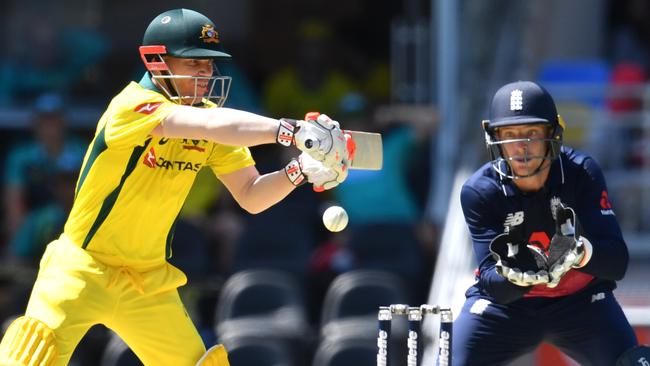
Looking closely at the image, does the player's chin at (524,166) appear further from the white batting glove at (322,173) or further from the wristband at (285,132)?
the wristband at (285,132)

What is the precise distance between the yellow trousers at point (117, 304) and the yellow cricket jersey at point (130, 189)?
0.22ft

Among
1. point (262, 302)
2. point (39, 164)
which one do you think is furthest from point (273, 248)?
point (39, 164)

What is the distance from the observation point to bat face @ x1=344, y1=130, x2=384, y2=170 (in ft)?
17.9

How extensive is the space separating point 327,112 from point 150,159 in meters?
5.43

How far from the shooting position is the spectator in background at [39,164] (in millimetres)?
10102

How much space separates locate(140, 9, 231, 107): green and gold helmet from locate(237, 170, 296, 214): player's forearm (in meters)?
0.41

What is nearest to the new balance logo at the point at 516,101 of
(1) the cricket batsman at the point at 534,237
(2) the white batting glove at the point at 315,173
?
(1) the cricket batsman at the point at 534,237

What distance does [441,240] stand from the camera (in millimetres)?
9883

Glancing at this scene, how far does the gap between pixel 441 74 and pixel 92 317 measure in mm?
5484

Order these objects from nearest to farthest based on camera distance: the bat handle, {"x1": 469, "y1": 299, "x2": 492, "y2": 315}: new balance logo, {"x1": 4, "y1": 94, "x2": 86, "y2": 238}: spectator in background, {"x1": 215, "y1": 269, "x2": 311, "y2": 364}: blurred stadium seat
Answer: the bat handle
{"x1": 469, "y1": 299, "x2": 492, "y2": 315}: new balance logo
{"x1": 215, "y1": 269, "x2": 311, "y2": 364}: blurred stadium seat
{"x1": 4, "y1": 94, "x2": 86, "y2": 238}: spectator in background

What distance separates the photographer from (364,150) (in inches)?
216

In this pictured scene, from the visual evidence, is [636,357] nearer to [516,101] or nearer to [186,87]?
[516,101]

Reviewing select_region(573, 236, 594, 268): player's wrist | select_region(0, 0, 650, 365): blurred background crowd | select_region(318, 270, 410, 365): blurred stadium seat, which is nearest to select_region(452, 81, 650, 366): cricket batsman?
select_region(573, 236, 594, 268): player's wrist

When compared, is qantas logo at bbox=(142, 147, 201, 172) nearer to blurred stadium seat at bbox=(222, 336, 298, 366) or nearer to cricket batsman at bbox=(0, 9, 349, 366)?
cricket batsman at bbox=(0, 9, 349, 366)
